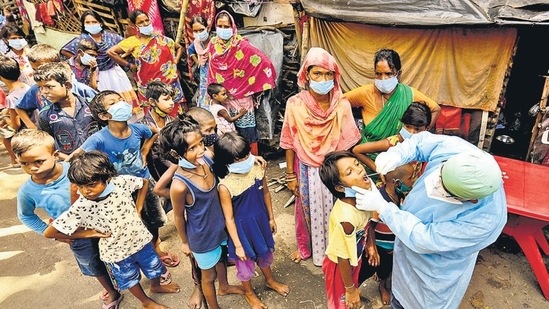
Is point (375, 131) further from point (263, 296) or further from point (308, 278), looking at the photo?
point (263, 296)

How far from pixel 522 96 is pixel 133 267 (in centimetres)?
529

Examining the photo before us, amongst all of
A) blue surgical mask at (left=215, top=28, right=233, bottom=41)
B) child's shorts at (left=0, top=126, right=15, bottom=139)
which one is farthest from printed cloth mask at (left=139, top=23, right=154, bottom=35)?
child's shorts at (left=0, top=126, right=15, bottom=139)

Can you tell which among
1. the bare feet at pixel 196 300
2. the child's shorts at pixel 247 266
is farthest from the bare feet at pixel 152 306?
the child's shorts at pixel 247 266

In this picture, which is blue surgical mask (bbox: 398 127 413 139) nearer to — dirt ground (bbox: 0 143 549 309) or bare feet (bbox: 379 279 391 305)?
bare feet (bbox: 379 279 391 305)

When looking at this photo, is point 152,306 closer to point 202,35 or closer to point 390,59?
point 390,59

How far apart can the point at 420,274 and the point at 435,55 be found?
267cm

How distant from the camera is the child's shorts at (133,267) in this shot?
2.61 metres

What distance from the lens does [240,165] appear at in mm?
2324

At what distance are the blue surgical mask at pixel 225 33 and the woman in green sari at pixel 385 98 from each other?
2055 mm

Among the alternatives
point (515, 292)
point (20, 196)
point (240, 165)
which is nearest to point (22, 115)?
point (20, 196)

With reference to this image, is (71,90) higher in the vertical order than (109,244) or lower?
higher

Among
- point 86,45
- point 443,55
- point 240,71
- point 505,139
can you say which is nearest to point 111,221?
point 240,71

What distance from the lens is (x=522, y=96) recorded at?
4840 millimetres

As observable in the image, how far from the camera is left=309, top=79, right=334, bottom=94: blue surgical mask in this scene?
268 centimetres
